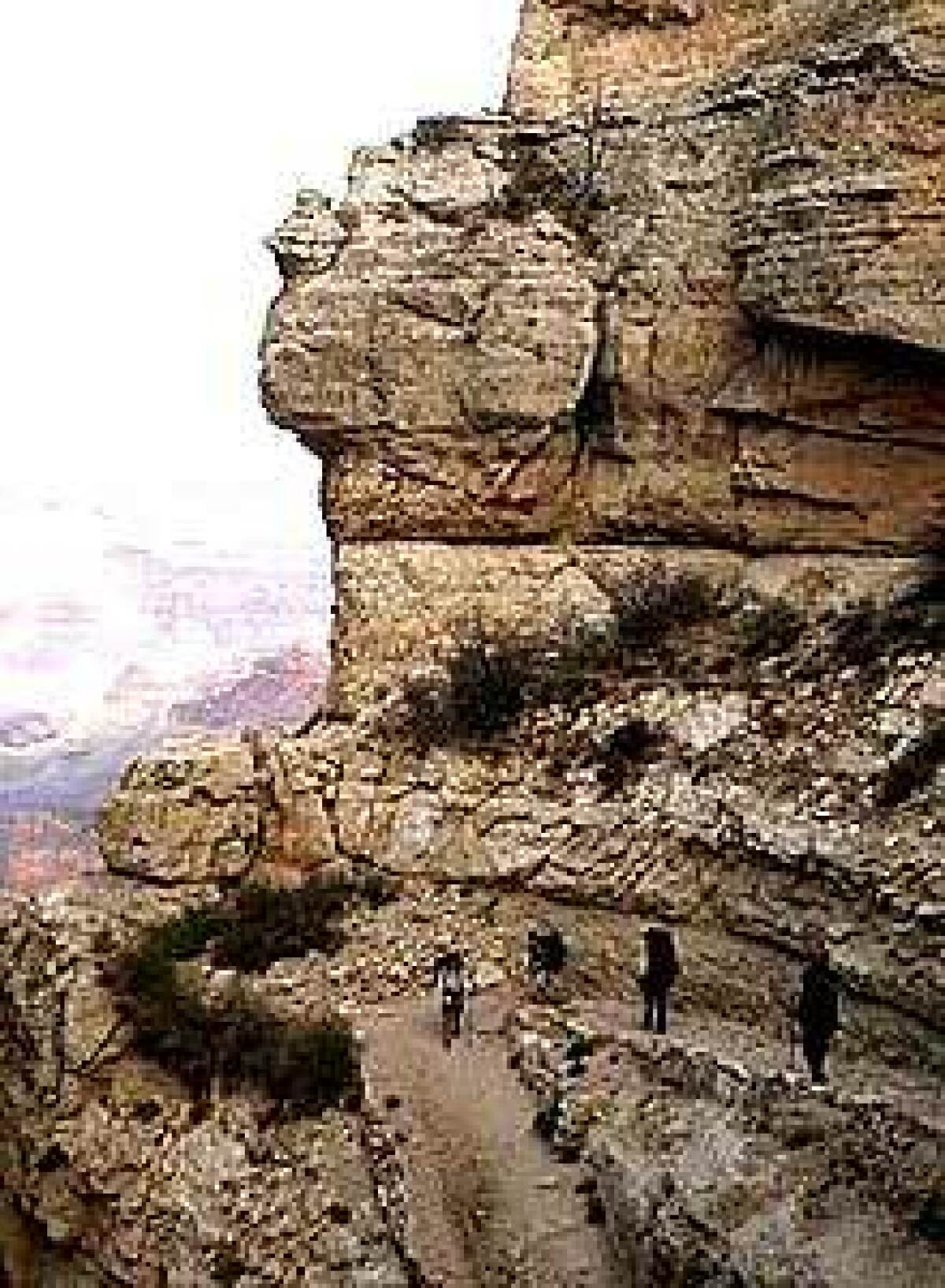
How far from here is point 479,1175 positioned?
18.5 m

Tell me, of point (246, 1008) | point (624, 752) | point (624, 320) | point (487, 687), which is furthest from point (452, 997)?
point (624, 320)

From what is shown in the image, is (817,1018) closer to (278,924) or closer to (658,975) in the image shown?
(658,975)

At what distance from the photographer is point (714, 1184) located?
1566 cm

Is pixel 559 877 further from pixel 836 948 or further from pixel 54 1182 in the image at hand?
pixel 54 1182

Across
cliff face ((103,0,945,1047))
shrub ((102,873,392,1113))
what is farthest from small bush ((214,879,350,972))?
cliff face ((103,0,945,1047))

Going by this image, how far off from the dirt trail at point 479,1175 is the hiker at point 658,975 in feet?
5.96

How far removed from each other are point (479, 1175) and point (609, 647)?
10907 mm

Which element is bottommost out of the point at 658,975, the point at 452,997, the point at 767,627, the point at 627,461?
the point at 452,997

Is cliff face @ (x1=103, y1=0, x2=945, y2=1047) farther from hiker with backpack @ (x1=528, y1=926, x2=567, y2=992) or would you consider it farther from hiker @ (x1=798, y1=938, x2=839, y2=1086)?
hiker @ (x1=798, y1=938, x2=839, y2=1086)

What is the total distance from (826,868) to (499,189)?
47.7 feet

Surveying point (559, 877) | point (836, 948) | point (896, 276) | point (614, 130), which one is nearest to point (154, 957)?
point (559, 877)

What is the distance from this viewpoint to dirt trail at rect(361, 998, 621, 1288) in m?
16.9

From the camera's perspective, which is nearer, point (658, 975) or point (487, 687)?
point (658, 975)

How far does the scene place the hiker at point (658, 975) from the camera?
66.6 ft
